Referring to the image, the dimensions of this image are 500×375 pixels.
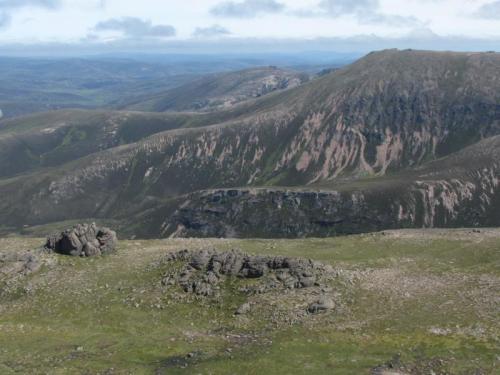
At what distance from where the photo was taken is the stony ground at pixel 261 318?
136 ft

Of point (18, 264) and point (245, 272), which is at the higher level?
point (245, 272)

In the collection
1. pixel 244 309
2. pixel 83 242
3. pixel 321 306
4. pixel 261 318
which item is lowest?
pixel 261 318

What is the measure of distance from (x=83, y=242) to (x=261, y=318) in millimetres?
30608

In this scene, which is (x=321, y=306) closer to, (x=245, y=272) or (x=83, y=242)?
(x=245, y=272)

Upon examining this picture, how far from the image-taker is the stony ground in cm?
4138

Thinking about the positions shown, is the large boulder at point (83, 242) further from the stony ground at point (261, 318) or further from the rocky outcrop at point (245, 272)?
the rocky outcrop at point (245, 272)

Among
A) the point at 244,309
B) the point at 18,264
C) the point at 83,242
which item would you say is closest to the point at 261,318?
the point at 244,309

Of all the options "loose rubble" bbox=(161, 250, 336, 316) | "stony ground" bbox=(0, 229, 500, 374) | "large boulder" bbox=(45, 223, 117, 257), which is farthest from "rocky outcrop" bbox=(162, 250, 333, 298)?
"large boulder" bbox=(45, 223, 117, 257)

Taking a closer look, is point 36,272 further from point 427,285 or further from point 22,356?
point 427,285

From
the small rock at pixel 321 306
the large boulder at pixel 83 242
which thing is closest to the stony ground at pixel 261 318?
the small rock at pixel 321 306

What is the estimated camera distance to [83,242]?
69000mm

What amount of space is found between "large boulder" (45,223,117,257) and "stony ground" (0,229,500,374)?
1.81 m

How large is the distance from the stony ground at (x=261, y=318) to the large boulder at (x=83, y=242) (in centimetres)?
181

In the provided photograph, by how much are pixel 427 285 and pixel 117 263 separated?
38015mm
